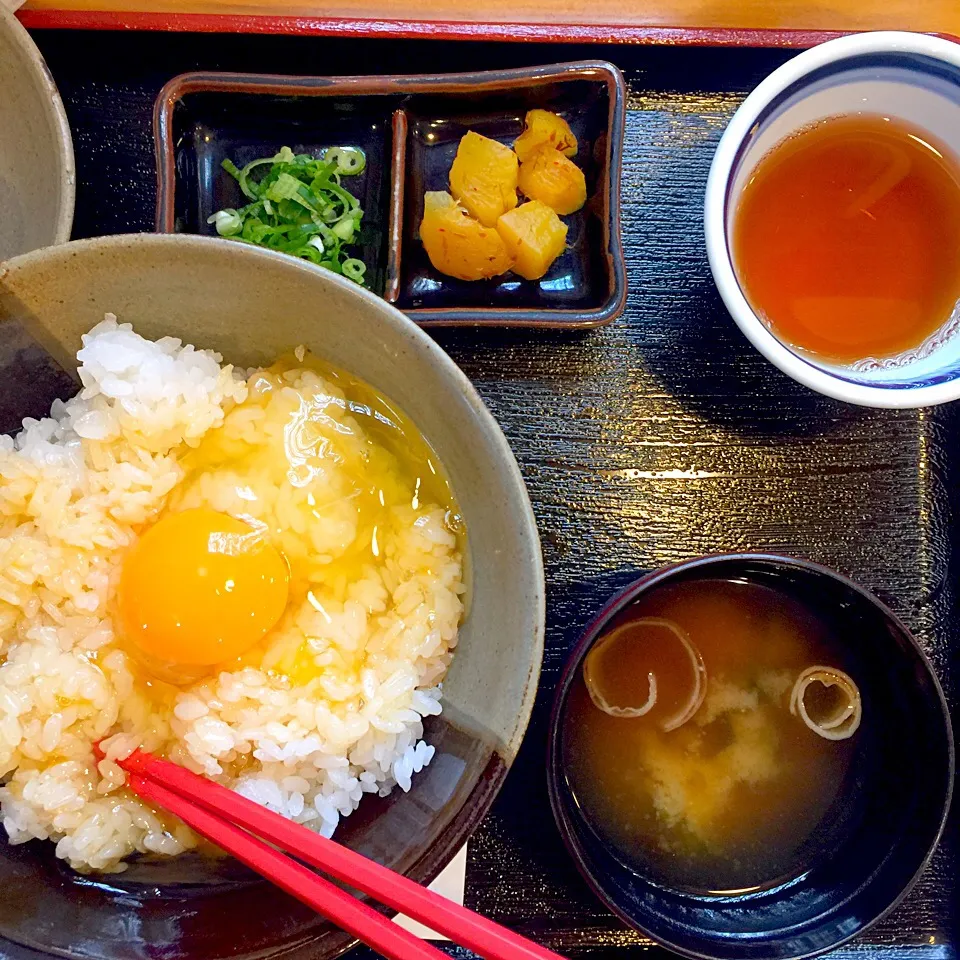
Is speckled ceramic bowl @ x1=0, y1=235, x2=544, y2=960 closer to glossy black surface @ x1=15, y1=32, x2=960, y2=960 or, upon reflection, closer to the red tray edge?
glossy black surface @ x1=15, y1=32, x2=960, y2=960

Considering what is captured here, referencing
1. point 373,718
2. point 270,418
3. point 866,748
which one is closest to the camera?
point 373,718

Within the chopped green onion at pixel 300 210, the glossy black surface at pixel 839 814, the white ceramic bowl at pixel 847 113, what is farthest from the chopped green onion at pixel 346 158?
the glossy black surface at pixel 839 814

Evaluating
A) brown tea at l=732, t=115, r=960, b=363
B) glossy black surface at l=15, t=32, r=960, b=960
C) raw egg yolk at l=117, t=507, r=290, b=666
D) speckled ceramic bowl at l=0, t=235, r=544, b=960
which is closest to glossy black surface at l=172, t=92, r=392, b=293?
glossy black surface at l=15, t=32, r=960, b=960

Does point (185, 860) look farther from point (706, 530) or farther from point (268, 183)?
point (268, 183)

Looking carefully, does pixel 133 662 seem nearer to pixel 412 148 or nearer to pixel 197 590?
pixel 197 590

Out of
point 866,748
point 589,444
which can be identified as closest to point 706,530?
point 589,444

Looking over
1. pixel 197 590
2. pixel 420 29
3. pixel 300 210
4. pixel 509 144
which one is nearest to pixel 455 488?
pixel 197 590
